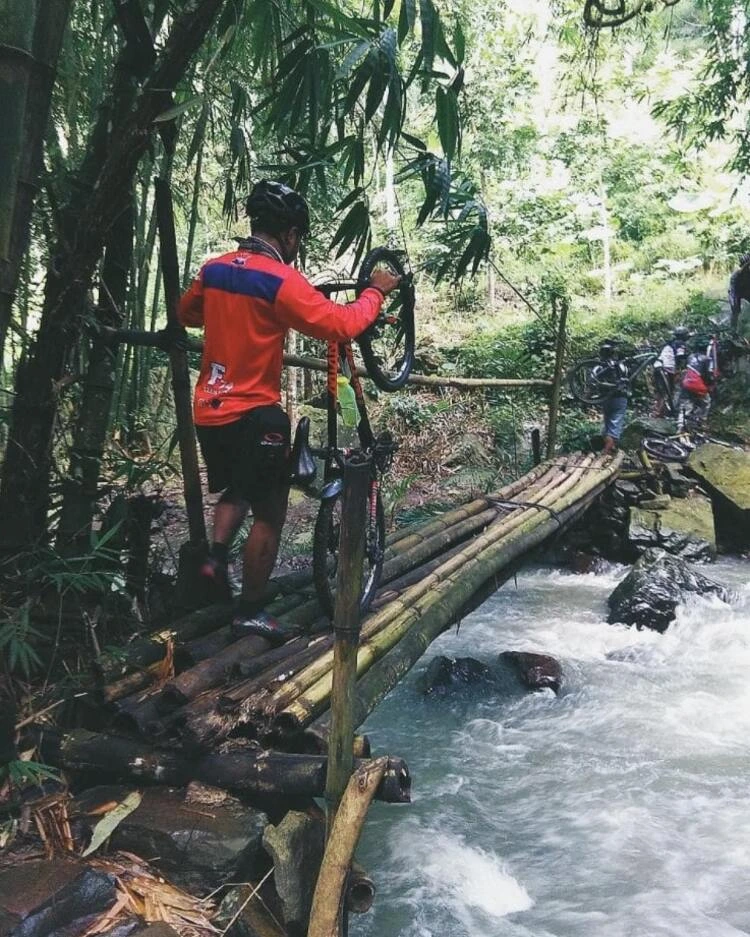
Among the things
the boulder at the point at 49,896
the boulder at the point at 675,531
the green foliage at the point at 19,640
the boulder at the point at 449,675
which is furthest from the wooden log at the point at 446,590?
the boulder at the point at 675,531

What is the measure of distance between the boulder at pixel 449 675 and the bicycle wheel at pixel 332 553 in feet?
5.97

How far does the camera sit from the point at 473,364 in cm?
1181

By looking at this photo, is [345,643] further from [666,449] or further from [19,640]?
[666,449]

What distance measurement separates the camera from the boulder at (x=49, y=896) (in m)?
1.53

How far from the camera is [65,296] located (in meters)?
2.29

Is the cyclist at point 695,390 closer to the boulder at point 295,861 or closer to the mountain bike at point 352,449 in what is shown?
the mountain bike at point 352,449

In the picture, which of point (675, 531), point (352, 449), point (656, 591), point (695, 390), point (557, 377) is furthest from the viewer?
point (695, 390)

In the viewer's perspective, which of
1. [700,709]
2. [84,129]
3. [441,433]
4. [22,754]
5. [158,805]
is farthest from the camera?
[441,433]

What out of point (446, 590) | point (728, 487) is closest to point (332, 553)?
point (446, 590)

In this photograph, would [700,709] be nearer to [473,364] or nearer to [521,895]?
[521,895]

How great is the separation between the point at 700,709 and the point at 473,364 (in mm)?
7859

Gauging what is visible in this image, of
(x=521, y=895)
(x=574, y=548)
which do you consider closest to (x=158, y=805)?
(x=521, y=895)

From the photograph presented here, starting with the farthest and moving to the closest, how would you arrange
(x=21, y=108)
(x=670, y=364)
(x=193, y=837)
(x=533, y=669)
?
(x=670, y=364), (x=533, y=669), (x=193, y=837), (x=21, y=108)

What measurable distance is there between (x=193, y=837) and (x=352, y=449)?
143 cm
